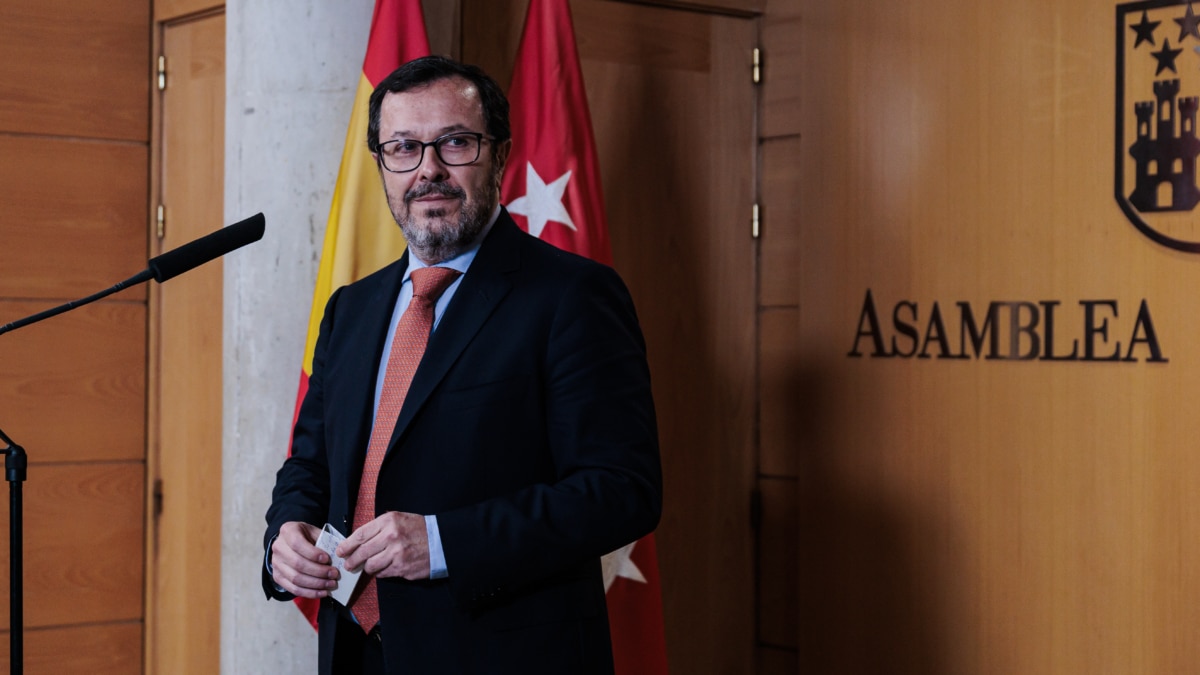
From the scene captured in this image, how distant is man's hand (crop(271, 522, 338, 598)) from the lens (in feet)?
6.08

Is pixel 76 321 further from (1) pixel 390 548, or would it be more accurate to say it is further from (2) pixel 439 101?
(1) pixel 390 548

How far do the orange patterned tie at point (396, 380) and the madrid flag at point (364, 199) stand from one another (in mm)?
879

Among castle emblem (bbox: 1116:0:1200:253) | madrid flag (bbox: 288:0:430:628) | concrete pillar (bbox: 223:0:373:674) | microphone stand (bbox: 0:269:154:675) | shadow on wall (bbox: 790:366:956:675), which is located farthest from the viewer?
shadow on wall (bbox: 790:366:956:675)

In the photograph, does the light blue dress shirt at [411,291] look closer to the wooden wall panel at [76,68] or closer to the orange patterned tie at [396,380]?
the orange patterned tie at [396,380]

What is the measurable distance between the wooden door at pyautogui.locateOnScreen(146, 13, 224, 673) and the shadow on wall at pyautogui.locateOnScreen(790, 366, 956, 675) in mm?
1572

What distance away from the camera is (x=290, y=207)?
300 cm

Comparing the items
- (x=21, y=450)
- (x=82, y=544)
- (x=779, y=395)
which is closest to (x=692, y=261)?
(x=779, y=395)

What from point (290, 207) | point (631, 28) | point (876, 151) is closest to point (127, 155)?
point (290, 207)

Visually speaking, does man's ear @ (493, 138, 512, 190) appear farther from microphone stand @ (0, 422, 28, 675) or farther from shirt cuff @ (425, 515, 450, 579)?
microphone stand @ (0, 422, 28, 675)

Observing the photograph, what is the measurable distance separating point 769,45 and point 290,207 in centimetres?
140

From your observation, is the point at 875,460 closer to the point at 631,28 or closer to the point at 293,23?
the point at 631,28

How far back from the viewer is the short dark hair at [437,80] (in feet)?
6.65

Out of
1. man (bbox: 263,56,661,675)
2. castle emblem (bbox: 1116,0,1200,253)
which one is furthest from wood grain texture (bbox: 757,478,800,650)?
man (bbox: 263,56,661,675)

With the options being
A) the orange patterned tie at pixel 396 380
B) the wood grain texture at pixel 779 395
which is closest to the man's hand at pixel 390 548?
the orange patterned tie at pixel 396 380
